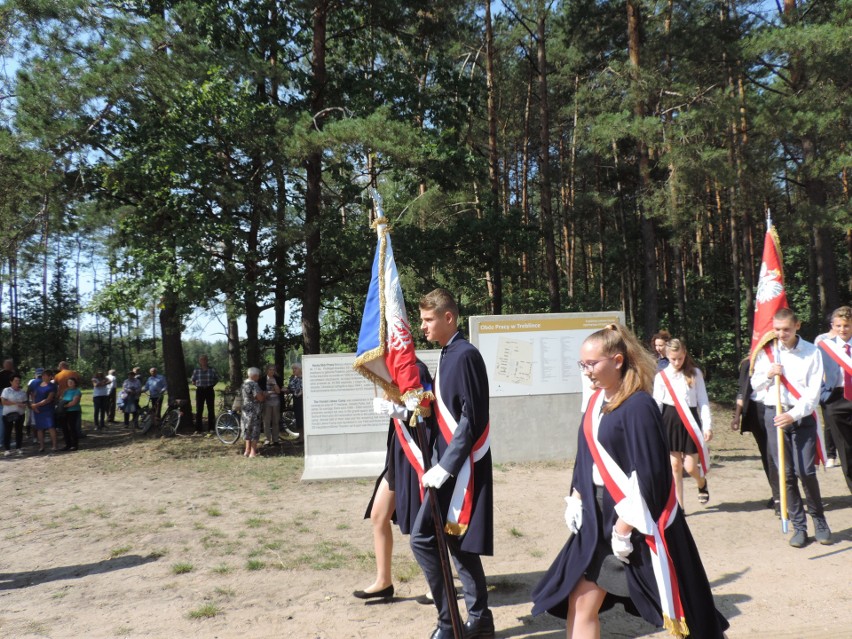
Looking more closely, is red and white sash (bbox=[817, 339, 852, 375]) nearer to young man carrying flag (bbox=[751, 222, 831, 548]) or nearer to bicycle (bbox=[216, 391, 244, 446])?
Result: young man carrying flag (bbox=[751, 222, 831, 548])

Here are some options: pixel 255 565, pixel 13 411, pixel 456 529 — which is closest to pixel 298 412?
pixel 13 411

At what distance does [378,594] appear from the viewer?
4.45 metres

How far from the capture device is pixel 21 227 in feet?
41.5

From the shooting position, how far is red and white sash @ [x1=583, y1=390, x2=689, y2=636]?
101 inches

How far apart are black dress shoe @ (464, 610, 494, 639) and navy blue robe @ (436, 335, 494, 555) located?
390mm

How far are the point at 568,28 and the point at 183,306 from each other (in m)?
15.2

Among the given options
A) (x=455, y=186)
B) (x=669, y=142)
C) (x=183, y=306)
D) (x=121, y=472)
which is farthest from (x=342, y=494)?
(x=669, y=142)

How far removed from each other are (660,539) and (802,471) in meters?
3.65

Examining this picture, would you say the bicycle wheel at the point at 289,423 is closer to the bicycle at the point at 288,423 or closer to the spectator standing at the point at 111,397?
the bicycle at the point at 288,423

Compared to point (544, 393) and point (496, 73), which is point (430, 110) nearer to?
point (544, 393)

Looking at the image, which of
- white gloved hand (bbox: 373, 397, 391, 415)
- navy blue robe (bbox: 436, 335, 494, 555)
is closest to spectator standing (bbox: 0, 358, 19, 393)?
white gloved hand (bbox: 373, 397, 391, 415)

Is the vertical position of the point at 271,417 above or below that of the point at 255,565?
above

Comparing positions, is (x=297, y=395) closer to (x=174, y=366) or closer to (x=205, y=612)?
(x=174, y=366)

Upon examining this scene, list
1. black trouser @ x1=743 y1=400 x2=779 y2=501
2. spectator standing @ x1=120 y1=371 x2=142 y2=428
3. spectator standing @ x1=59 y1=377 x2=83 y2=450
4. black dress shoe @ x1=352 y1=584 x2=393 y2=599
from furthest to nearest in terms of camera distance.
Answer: spectator standing @ x1=120 y1=371 x2=142 y2=428 → spectator standing @ x1=59 y1=377 x2=83 y2=450 → black trouser @ x1=743 y1=400 x2=779 y2=501 → black dress shoe @ x1=352 y1=584 x2=393 y2=599
